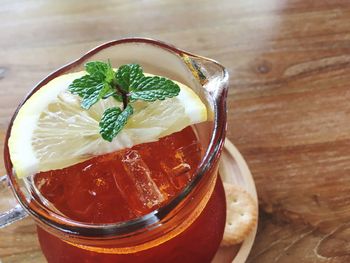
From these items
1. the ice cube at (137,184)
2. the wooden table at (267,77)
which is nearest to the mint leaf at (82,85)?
the ice cube at (137,184)

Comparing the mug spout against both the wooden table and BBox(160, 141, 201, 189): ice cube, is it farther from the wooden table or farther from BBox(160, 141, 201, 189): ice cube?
the wooden table

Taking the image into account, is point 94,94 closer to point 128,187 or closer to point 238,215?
point 128,187

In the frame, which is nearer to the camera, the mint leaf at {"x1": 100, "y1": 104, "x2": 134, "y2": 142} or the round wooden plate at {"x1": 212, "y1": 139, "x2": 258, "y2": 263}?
the mint leaf at {"x1": 100, "y1": 104, "x2": 134, "y2": 142}

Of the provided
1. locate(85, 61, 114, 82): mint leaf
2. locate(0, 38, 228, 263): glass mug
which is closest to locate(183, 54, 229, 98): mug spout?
locate(0, 38, 228, 263): glass mug

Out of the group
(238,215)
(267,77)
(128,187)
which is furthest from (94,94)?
(267,77)

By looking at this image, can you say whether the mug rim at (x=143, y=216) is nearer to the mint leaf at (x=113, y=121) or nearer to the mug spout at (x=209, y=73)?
the mug spout at (x=209, y=73)
